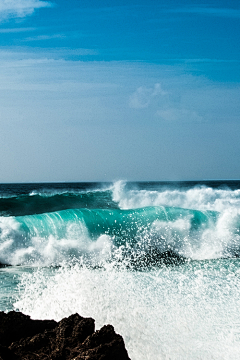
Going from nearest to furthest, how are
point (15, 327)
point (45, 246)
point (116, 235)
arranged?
1. point (15, 327)
2. point (45, 246)
3. point (116, 235)

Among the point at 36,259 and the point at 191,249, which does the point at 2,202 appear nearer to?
the point at 36,259

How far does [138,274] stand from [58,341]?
4.04 meters

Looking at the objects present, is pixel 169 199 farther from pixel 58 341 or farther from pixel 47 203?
pixel 58 341

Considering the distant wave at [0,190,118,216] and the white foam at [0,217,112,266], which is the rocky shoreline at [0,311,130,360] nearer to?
the white foam at [0,217,112,266]

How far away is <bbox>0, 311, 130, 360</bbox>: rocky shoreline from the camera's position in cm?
296

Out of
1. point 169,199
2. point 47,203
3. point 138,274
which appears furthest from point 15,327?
point 169,199

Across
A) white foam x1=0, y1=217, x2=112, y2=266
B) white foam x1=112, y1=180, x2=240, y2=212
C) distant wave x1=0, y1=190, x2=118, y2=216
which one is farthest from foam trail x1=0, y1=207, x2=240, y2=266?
white foam x1=112, y1=180, x2=240, y2=212

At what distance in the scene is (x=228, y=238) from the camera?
429 inches

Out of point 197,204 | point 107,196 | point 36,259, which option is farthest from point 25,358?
point 107,196

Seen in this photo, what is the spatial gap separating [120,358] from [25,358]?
2.88ft

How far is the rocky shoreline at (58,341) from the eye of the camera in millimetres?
2959

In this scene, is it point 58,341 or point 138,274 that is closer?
point 58,341

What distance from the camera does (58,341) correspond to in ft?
10.3

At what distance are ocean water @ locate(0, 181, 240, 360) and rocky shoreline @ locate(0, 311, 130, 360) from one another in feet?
2.69
